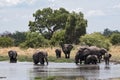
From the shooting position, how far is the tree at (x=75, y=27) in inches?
3829

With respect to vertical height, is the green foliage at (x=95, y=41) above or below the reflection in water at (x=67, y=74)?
above

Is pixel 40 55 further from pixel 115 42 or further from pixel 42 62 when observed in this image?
pixel 115 42

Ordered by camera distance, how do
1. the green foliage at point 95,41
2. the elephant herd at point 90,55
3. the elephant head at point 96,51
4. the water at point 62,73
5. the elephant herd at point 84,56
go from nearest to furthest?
the water at point 62,73
the elephant herd at point 90,55
the elephant herd at point 84,56
the elephant head at point 96,51
the green foliage at point 95,41

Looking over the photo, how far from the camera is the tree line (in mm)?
79625

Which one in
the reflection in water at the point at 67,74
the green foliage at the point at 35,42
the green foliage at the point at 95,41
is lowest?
the reflection in water at the point at 67,74

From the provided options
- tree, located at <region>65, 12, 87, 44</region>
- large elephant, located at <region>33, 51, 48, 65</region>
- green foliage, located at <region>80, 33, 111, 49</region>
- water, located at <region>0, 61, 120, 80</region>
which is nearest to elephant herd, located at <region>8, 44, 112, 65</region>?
large elephant, located at <region>33, 51, 48, 65</region>

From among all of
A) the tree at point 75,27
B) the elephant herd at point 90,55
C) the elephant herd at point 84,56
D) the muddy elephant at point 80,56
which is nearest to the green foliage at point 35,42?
the tree at point 75,27

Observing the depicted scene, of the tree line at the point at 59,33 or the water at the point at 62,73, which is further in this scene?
the tree line at the point at 59,33

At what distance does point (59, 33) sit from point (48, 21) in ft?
69.1

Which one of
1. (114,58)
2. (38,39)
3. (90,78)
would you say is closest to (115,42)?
(38,39)

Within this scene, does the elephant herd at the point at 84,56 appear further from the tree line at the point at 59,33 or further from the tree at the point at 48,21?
the tree at the point at 48,21

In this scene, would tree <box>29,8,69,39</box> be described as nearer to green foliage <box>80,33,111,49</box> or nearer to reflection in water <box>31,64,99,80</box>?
green foliage <box>80,33,111,49</box>

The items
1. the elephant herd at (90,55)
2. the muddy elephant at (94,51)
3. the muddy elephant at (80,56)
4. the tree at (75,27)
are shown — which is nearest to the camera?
the elephant herd at (90,55)

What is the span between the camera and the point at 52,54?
7450 cm
